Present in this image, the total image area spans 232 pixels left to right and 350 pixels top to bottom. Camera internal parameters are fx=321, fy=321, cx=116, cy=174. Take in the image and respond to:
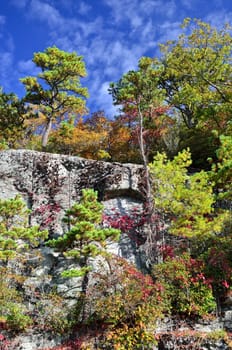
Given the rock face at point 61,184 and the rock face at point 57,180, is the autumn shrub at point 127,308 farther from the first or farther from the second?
the rock face at point 57,180

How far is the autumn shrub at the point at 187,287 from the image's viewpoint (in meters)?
7.65

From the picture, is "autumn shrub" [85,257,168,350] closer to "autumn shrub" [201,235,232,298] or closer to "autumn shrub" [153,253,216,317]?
"autumn shrub" [153,253,216,317]

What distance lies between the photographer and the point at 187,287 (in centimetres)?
779

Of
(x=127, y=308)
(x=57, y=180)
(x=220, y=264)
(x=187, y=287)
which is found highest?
(x=57, y=180)

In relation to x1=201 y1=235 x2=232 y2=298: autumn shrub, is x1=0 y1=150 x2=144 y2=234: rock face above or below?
above

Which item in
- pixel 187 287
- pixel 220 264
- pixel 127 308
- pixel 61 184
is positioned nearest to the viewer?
pixel 127 308

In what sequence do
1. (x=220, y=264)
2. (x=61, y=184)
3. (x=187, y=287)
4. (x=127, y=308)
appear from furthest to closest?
1. (x=61, y=184)
2. (x=220, y=264)
3. (x=187, y=287)
4. (x=127, y=308)

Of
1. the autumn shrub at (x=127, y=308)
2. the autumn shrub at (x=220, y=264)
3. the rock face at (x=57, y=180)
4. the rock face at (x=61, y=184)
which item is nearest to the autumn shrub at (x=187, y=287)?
the autumn shrub at (x=220, y=264)

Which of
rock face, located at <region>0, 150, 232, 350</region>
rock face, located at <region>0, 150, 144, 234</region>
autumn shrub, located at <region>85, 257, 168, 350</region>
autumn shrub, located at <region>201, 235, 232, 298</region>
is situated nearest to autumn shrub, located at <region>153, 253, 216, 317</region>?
autumn shrub, located at <region>201, 235, 232, 298</region>

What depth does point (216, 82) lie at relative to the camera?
47.2ft

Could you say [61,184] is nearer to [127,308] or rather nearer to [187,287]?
[127,308]

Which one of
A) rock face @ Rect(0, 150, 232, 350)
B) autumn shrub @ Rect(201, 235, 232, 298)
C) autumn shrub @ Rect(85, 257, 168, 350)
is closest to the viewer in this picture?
autumn shrub @ Rect(85, 257, 168, 350)

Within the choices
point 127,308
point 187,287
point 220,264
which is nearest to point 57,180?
point 127,308

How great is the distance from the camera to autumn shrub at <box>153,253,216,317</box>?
765 cm
